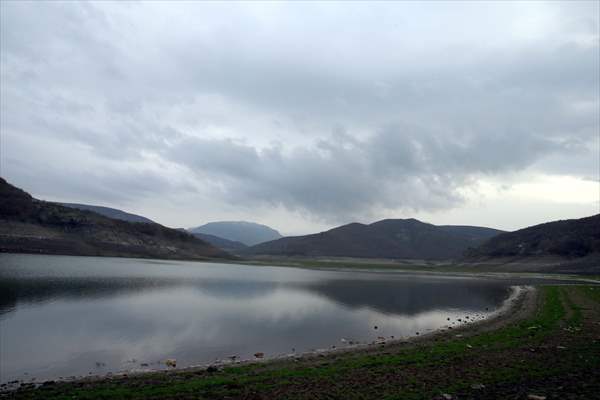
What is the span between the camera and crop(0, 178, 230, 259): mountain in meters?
121

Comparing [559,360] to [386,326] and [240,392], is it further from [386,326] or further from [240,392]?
[386,326]

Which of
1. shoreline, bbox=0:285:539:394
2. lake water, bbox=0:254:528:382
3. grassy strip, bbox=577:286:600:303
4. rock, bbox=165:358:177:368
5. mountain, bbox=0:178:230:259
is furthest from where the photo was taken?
mountain, bbox=0:178:230:259

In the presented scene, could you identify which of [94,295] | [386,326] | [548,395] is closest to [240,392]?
[548,395]

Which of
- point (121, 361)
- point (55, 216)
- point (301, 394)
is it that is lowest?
point (121, 361)

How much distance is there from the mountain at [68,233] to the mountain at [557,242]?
139860mm

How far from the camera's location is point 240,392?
40.7 feet

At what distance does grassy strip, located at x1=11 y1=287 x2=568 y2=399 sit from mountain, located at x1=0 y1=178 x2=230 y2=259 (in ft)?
390

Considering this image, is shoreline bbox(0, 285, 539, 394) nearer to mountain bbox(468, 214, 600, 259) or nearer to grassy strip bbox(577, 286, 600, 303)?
grassy strip bbox(577, 286, 600, 303)

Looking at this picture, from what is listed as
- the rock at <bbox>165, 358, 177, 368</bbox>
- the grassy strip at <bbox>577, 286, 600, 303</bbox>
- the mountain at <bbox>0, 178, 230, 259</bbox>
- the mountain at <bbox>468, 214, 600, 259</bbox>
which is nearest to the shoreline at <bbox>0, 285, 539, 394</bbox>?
the rock at <bbox>165, 358, 177, 368</bbox>

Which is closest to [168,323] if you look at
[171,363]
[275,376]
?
[171,363]

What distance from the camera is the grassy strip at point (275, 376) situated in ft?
41.2

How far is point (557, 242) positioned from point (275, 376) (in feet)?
591

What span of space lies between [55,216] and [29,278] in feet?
360

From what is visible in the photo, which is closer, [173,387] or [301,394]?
[301,394]
